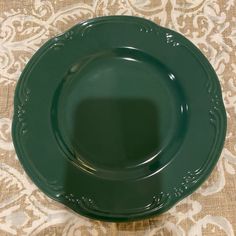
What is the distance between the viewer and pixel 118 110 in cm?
73

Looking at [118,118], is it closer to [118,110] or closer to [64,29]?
[118,110]

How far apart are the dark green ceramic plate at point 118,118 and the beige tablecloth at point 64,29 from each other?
0.05 metres

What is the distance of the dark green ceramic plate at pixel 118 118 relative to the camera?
65 cm

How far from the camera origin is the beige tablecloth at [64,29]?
2.21 ft

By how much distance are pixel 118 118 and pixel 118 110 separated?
17 millimetres

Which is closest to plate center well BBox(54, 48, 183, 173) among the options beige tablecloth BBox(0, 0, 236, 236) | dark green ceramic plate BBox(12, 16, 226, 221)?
dark green ceramic plate BBox(12, 16, 226, 221)

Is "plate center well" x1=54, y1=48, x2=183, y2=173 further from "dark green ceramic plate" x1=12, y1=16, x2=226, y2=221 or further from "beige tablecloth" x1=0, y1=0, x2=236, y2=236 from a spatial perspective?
"beige tablecloth" x1=0, y1=0, x2=236, y2=236

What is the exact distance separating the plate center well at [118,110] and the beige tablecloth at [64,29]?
4.4 inches

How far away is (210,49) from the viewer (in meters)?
0.81

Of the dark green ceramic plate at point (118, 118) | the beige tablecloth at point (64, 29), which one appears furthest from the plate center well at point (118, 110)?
the beige tablecloth at point (64, 29)

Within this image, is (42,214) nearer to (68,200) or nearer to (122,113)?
(68,200)

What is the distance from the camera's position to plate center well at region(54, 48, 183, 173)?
0.69 metres

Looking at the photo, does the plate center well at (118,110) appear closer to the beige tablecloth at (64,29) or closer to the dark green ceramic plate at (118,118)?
the dark green ceramic plate at (118,118)

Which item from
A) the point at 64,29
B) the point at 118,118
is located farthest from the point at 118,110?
the point at 64,29
